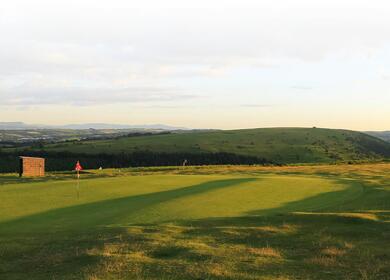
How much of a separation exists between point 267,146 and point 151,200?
405 ft

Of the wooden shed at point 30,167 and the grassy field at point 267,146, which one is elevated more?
the grassy field at point 267,146

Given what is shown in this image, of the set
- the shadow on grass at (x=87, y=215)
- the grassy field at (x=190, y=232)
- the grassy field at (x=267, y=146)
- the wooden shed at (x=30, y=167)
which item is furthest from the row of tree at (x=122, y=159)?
the grassy field at (x=190, y=232)

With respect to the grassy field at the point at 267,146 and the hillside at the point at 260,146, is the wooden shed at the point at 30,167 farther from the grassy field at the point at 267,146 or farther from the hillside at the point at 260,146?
the grassy field at the point at 267,146

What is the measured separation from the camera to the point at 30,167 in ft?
165

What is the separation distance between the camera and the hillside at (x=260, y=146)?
126519 millimetres

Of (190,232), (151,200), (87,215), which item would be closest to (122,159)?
(151,200)

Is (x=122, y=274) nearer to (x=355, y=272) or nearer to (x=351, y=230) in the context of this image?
(x=355, y=272)

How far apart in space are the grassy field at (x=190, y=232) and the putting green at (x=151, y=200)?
59 mm

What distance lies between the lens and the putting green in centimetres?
2222

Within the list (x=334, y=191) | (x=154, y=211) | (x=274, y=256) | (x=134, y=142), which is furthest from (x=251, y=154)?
(x=274, y=256)

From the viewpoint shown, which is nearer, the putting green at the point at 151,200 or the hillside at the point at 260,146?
the putting green at the point at 151,200

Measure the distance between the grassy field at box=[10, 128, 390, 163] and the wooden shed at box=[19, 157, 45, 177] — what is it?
64.6 m

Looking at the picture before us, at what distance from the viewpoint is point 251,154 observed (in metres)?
131

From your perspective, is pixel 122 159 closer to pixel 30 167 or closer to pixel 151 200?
pixel 30 167
